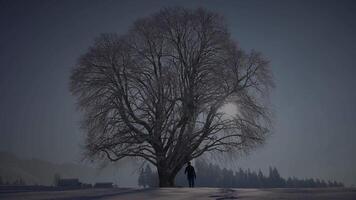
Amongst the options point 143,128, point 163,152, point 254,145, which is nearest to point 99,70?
point 143,128

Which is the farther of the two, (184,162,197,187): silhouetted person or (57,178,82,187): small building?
(57,178,82,187): small building

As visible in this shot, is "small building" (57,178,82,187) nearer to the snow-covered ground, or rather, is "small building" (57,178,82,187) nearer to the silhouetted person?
the silhouetted person

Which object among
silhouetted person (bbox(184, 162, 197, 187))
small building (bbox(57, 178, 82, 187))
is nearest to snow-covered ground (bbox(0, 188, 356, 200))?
silhouetted person (bbox(184, 162, 197, 187))

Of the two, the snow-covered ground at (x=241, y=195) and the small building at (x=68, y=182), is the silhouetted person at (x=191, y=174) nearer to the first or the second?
the small building at (x=68, y=182)

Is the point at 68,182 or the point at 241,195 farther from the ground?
the point at 68,182

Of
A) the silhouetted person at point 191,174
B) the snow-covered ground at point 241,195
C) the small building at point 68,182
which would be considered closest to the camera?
the snow-covered ground at point 241,195

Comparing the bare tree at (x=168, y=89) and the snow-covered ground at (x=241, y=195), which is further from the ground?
the bare tree at (x=168, y=89)

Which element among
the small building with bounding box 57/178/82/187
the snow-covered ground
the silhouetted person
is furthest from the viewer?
the small building with bounding box 57/178/82/187

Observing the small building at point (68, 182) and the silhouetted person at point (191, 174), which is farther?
the small building at point (68, 182)

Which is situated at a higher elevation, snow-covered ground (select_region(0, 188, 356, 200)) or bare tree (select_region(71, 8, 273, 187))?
bare tree (select_region(71, 8, 273, 187))

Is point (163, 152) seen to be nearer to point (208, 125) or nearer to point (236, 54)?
point (208, 125)

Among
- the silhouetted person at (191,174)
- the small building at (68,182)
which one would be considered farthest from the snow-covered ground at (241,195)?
the small building at (68,182)

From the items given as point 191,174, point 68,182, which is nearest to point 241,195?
point 191,174

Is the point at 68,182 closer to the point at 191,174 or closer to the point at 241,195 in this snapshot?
the point at 191,174
